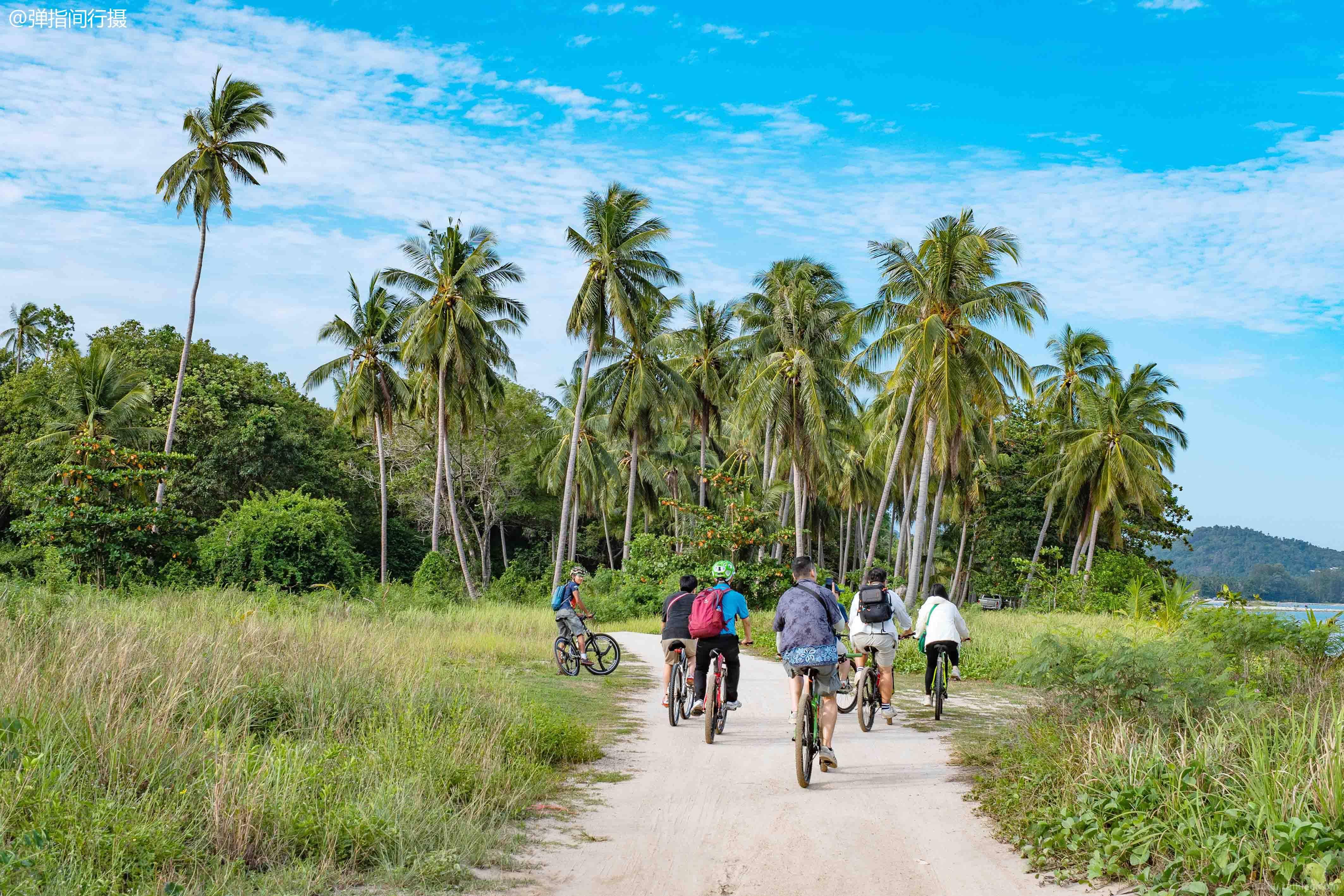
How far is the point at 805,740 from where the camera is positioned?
7.39 metres

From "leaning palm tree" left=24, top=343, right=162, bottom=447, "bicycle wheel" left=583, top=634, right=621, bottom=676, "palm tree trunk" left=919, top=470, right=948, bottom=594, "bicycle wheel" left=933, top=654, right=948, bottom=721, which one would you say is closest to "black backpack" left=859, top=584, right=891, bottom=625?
"bicycle wheel" left=933, top=654, right=948, bottom=721

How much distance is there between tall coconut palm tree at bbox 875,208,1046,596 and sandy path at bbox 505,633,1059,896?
63.5 feet

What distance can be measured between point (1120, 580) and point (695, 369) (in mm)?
19189

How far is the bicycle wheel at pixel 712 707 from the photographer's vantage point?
9.33 m

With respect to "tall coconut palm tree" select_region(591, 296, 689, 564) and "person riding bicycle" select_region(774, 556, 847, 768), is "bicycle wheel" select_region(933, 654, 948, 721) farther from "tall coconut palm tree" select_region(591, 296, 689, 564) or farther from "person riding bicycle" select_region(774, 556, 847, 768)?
"tall coconut palm tree" select_region(591, 296, 689, 564)

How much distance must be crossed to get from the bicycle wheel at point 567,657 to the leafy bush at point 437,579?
17.0 m

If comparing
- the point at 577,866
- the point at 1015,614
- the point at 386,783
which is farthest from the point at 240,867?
the point at 1015,614

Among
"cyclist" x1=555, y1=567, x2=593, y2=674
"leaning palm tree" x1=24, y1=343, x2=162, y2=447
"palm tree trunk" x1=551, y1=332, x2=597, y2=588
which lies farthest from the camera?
"palm tree trunk" x1=551, y1=332, x2=597, y2=588

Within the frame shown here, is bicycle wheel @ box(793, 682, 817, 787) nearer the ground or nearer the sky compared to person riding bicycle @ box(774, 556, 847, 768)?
nearer the ground

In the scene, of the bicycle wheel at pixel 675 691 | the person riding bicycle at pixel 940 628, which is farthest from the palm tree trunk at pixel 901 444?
the bicycle wheel at pixel 675 691

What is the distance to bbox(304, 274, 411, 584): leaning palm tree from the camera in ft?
128

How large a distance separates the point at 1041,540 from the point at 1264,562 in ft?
279

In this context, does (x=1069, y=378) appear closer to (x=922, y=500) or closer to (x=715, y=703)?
(x=922, y=500)

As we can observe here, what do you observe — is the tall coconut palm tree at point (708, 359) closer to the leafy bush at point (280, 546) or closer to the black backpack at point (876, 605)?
the leafy bush at point (280, 546)
